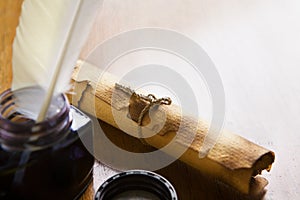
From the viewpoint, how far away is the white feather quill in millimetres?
710

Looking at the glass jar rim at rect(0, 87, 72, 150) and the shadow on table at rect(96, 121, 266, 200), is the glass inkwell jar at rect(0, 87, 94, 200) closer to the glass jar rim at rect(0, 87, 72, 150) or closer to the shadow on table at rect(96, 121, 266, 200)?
the glass jar rim at rect(0, 87, 72, 150)

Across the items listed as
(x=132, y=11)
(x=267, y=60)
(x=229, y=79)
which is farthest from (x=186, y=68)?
(x=132, y=11)

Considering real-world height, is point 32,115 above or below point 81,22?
below

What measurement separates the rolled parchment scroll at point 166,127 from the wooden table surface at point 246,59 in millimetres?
55

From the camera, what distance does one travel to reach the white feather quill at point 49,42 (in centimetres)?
71

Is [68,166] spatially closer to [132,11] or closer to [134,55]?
[134,55]

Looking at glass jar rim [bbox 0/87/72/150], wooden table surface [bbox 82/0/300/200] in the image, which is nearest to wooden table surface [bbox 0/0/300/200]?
wooden table surface [bbox 82/0/300/200]

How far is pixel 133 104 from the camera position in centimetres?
84

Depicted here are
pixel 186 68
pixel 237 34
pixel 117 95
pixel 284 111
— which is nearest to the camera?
pixel 117 95

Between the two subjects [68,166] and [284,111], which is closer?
[68,166]

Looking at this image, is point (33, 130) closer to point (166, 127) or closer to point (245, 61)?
point (166, 127)

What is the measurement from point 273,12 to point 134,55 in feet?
1.55

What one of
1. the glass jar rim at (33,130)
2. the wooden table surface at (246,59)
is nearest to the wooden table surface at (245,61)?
the wooden table surface at (246,59)

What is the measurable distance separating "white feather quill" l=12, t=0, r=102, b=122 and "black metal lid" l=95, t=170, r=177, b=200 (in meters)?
0.15
